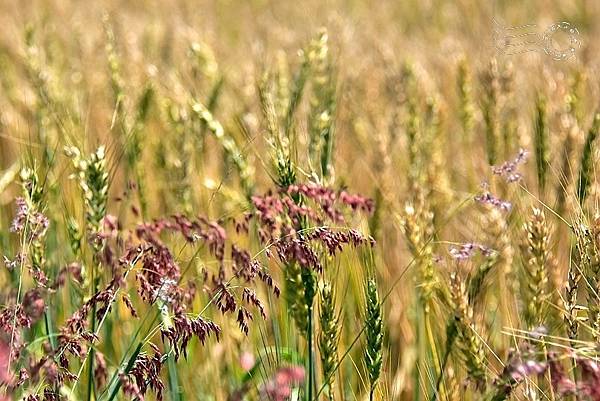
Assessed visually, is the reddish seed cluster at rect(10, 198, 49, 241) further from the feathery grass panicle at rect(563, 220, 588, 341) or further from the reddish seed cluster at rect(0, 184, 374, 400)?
the feathery grass panicle at rect(563, 220, 588, 341)

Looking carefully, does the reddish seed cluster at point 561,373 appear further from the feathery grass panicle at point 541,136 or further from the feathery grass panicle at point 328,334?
the feathery grass panicle at point 541,136

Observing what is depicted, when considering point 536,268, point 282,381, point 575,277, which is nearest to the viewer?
point 282,381

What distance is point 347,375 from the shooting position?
1.63 metres

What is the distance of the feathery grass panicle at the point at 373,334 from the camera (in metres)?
1.09

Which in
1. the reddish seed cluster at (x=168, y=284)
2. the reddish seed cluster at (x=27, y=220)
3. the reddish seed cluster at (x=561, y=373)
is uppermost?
the reddish seed cluster at (x=27, y=220)

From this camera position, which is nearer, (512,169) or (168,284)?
(168,284)

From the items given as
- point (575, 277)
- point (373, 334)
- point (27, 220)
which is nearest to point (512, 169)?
point (575, 277)

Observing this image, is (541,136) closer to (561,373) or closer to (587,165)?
(587,165)

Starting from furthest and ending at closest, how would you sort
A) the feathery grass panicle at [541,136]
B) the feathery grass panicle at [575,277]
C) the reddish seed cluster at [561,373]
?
1. the feathery grass panicle at [541,136]
2. the feathery grass panicle at [575,277]
3. the reddish seed cluster at [561,373]

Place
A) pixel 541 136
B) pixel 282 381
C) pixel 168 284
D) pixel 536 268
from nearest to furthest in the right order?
pixel 282 381
pixel 168 284
pixel 536 268
pixel 541 136

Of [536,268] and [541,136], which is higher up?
[541,136]

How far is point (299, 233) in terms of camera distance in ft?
3.44

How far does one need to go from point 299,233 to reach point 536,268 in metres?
0.38

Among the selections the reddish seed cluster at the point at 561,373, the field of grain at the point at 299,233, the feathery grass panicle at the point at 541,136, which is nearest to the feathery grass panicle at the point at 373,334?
the field of grain at the point at 299,233
